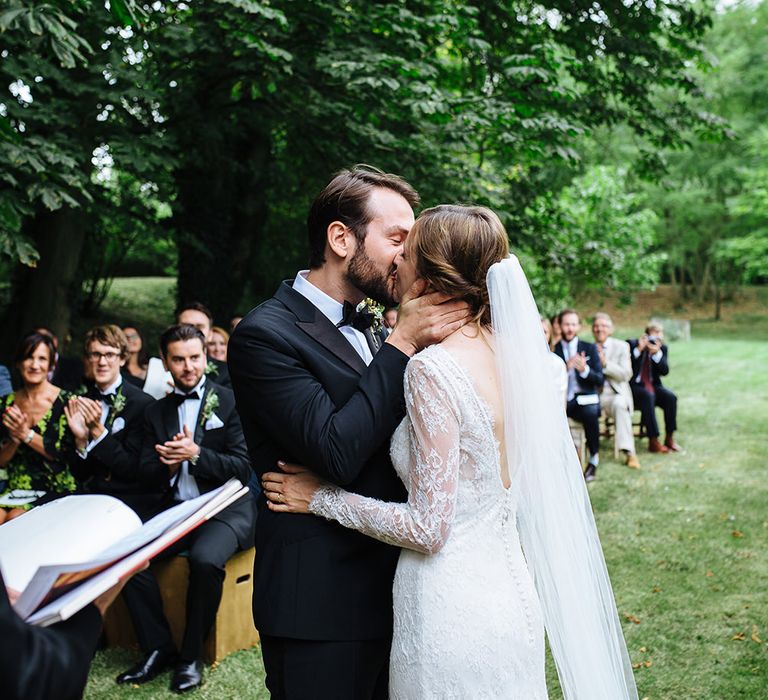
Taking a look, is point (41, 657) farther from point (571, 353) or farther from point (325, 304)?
point (571, 353)

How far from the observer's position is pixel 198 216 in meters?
12.6

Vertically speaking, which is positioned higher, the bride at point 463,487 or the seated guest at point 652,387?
the bride at point 463,487

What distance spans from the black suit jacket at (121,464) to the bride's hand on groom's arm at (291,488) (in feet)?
9.85

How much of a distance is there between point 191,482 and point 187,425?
38 centimetres

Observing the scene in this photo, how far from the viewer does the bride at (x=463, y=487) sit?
210cm

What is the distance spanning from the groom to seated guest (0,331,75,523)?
324cm

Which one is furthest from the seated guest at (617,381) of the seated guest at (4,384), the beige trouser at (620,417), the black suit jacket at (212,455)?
the seated guest at (4,384)

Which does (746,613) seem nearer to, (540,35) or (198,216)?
(540,35)

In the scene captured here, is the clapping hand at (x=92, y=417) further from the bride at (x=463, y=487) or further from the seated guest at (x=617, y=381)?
the seated guest at (x=617, y=381)

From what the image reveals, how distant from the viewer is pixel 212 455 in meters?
4.77

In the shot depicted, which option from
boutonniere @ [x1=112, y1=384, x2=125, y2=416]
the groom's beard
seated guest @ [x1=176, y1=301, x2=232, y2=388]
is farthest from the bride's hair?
seated guest @ [x1=176, y1=301, x2=232, y2=388]

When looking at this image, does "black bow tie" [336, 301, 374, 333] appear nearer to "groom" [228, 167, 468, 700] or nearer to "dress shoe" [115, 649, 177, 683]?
"groom" [228, 167, 468, 700]

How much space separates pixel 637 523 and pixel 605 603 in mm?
5269

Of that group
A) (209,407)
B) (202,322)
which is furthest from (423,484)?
(202,322)
